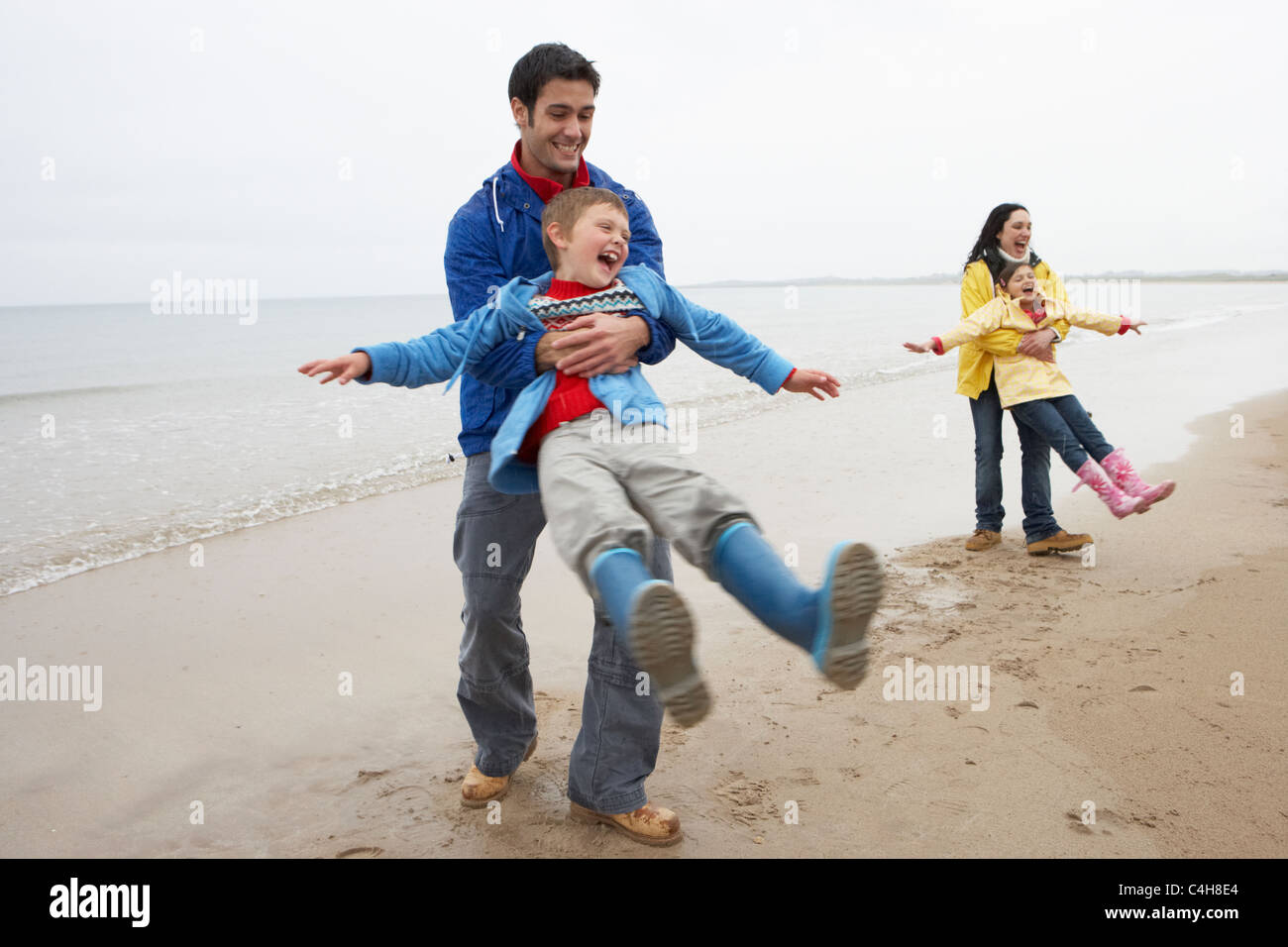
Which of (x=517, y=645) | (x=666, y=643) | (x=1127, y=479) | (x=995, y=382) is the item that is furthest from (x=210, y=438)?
(x=666, y=643)

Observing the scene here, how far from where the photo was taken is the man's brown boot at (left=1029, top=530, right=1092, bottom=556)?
5805 millimetres

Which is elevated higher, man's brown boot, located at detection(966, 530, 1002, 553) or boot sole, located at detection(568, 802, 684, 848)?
man's brown boot, located at detection(966, 530, 1002, 553)

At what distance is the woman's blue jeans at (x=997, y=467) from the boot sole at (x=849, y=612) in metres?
4.18

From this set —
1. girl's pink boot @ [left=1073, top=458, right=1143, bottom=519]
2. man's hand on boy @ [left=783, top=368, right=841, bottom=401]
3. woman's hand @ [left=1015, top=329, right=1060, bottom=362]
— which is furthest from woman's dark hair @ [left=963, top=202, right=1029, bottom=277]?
man's hand on boy @ [left=783, top=368, right=841, bottom=401]

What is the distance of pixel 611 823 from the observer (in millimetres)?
3121

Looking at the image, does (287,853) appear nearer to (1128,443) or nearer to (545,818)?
(545,818)

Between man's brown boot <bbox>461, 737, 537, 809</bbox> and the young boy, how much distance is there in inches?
46.1

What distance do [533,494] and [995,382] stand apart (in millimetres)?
4217

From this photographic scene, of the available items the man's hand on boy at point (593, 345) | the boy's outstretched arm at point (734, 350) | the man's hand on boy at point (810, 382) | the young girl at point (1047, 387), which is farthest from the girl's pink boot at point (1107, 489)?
the man's hand on boy at point (593, 345)

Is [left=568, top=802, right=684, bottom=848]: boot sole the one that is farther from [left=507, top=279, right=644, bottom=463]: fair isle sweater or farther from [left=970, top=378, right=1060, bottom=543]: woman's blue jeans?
[left=970, top=378, right=1060, bottom=543]: woman's blue jeans

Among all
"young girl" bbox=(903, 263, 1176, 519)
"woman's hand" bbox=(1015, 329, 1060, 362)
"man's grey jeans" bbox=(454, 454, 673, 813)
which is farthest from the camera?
"woman's hand" bbox=(1015, 329, 1060, 362)

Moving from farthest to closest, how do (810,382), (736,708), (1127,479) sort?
(1127,479) → (736,708) → (810,382)

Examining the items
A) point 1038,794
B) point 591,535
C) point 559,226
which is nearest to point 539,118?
point 559,226

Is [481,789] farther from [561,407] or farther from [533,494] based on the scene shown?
[561,407]
